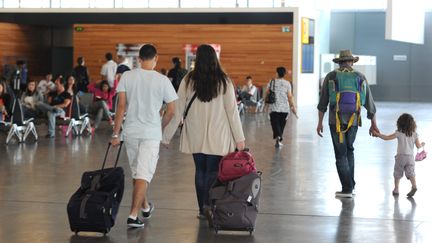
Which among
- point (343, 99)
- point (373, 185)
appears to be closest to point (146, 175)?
point (343, 99)

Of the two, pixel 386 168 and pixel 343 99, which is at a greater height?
pixel 343 99

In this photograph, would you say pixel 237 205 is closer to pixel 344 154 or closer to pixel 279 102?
pixel 344 154

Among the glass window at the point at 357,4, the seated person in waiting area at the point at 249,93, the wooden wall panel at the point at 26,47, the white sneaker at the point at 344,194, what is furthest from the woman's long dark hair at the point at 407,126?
the glass window at the point at 357,4

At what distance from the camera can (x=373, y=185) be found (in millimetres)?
11609

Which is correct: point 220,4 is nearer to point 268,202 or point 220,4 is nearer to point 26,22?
point 26,22

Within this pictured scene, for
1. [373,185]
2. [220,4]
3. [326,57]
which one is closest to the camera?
[373,185]

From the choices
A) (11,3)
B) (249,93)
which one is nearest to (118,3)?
(11,3)

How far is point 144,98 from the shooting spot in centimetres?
805

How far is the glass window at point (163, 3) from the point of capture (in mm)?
37509

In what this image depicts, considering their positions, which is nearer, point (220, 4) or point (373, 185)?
point (373, 185)

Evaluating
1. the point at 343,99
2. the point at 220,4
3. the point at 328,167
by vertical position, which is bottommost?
the point at 328,167

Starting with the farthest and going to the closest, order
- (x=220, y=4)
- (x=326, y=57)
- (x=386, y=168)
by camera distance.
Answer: (x=326, y=57), (x=220, y=4), (x=386, y=168)

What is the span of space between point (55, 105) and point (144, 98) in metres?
11.4

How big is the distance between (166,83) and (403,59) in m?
40.3
